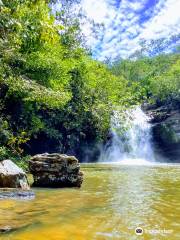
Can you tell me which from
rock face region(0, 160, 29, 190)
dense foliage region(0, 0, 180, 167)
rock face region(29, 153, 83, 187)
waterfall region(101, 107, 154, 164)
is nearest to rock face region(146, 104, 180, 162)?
waterfall region(101, 107, 154, 164)

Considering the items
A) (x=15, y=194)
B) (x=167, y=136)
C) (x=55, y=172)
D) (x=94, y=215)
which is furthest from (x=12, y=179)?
(x=167, y=136)

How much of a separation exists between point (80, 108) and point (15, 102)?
744 centimetres

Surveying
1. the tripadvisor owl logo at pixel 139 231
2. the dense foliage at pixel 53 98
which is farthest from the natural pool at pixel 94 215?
the dense foliage at pixel 53 98

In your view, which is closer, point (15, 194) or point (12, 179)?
point (15, 194)

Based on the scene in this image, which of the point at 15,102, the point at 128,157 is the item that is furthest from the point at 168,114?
the point at 15,102

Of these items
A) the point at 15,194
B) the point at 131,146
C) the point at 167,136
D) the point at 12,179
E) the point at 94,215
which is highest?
the point at 167,136

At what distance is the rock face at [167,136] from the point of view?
128 feet

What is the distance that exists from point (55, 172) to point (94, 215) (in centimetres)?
593

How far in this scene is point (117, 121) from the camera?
27781 mm

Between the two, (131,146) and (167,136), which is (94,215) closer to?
(131,146)

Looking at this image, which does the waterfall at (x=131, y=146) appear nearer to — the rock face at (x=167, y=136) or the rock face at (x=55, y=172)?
the rock face at (x=167, y=136)

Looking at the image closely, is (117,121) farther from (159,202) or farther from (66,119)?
(159,202)

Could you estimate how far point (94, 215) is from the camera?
7.92 meters

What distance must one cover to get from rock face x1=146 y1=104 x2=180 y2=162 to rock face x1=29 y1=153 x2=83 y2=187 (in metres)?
26.7
